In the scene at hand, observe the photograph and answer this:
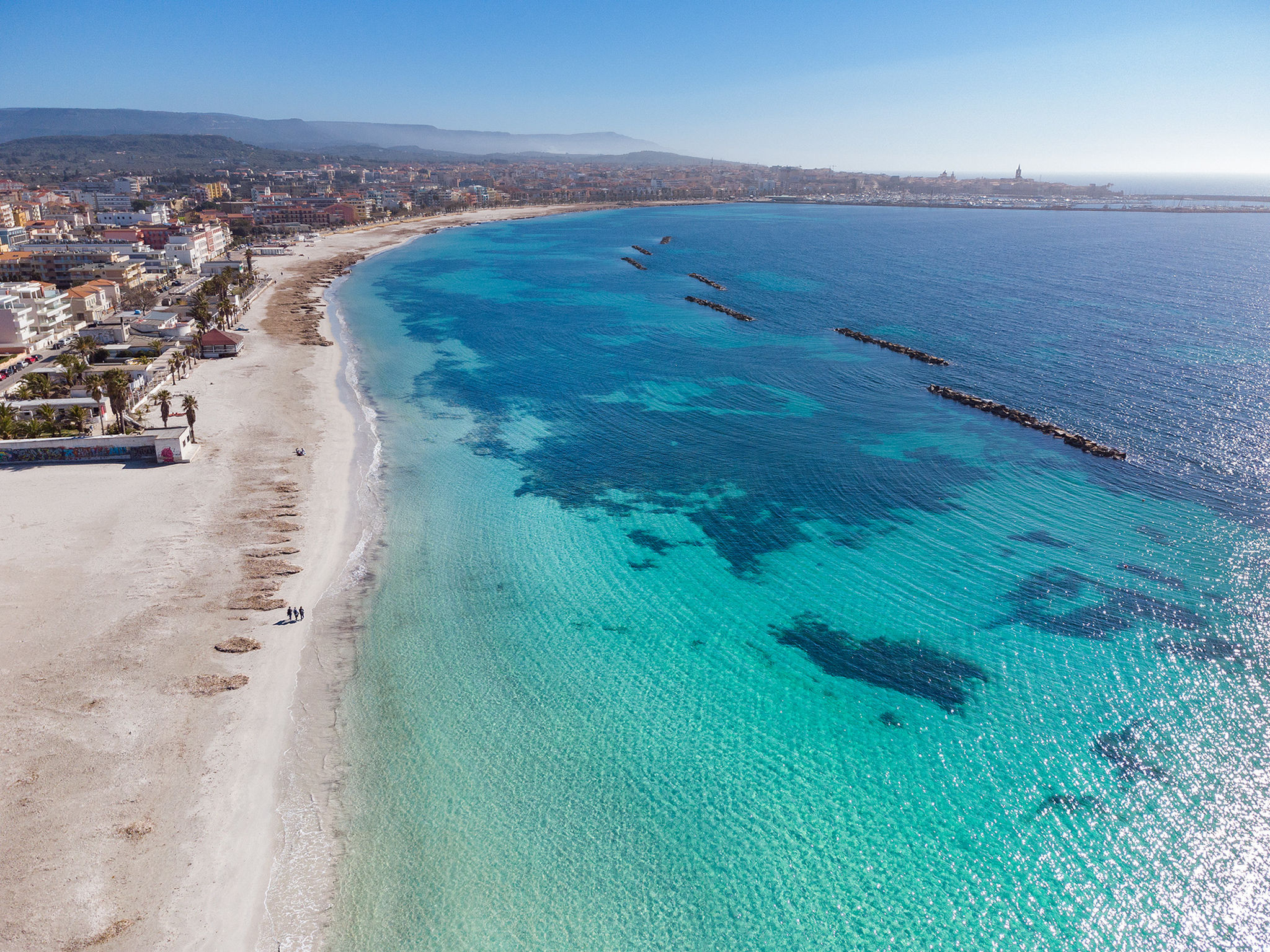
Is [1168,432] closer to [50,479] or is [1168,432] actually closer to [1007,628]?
[1007,628]

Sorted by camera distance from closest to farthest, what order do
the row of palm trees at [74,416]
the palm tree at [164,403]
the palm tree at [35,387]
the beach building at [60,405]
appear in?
the row of palm trees at [74,416]
the palm tree at [164,403]
the beach building at [60,405]
the palm tree at [35,387]

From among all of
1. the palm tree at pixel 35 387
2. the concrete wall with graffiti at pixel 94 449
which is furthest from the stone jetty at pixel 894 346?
the palm tree at pixel 35 387

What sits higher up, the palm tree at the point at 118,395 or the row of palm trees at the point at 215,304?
the row of palm trees at the point at 215,304

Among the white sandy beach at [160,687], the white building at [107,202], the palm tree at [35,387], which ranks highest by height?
the white building at [107,202]

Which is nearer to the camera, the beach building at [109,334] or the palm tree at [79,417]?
the palm tree at [79,417]

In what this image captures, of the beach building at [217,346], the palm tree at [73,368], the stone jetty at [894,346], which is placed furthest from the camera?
the stone jetty at [894,346]

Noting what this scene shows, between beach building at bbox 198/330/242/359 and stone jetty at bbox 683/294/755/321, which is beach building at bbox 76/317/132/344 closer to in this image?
beach building at bbox 198/330/242/359

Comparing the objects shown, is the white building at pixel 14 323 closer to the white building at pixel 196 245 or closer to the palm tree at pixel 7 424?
the palm tree at pixel 7 424
